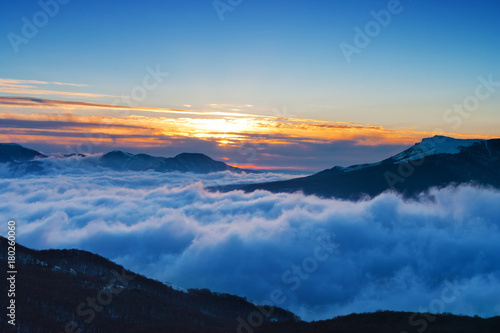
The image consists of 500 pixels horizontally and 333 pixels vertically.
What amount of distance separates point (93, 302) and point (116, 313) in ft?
21.3

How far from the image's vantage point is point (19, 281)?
70.3 metres

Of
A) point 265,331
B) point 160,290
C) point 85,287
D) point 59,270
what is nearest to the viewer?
point 265,331

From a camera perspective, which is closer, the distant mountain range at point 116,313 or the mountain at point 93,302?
the distant mountain range at point 116,313

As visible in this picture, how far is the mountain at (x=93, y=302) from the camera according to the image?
59.2m

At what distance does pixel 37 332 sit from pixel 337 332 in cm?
3983

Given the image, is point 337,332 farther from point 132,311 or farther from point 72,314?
point 72,314

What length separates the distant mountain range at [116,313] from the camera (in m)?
49.9

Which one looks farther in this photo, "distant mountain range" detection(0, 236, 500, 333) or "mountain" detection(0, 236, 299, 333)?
"mountain" detection(0, 236, 299, 333)

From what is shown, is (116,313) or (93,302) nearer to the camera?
(116,313)

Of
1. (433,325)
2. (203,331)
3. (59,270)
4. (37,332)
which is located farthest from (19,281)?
(433,325)

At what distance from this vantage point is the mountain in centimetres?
5925

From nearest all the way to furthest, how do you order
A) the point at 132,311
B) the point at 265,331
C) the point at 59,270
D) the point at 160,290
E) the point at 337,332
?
the point at 337,332, the point at 265,331, the point at 132,311, the point at 59,270, the point at 160,290

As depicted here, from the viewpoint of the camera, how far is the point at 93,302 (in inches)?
2763

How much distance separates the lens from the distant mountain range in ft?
164
